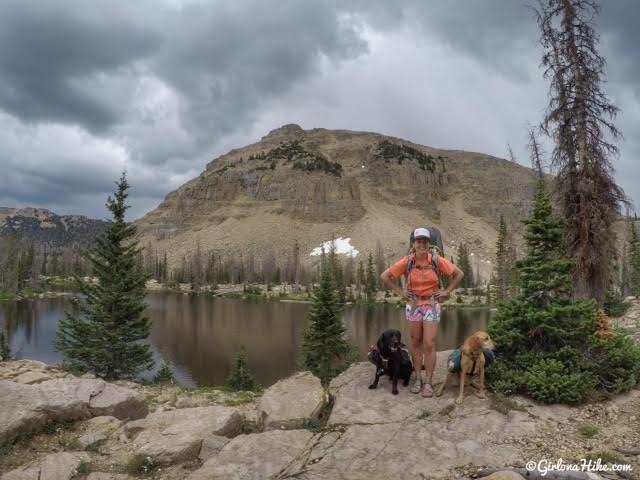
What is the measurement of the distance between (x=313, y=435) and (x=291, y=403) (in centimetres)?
124

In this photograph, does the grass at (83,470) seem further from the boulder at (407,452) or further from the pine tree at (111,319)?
the pine tree at (111,319)

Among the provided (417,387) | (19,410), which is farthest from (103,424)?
(417,387)

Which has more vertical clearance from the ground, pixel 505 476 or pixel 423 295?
pixel 423 295

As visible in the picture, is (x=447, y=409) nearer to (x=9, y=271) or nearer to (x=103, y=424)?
(x=103, y=424)

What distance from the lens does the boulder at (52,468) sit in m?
5.43

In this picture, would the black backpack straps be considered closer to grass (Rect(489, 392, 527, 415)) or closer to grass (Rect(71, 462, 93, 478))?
grass (Rect(489, 392, 527, 415))

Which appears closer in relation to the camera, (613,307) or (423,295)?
(423,295)

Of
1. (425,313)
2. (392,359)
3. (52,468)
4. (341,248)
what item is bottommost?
(52,468)

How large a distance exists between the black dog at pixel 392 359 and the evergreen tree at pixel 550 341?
158 centimetres

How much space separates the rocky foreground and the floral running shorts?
51.8 inches

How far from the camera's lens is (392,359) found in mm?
7133

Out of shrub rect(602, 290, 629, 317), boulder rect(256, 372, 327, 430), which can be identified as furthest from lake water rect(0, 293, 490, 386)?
boulder rect(256, 372, 327, 430)

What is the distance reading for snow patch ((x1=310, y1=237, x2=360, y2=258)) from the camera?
538 feet

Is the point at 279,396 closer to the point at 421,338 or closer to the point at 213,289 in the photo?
the point at 421,338
